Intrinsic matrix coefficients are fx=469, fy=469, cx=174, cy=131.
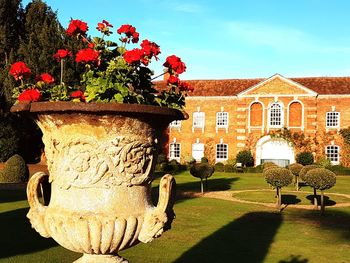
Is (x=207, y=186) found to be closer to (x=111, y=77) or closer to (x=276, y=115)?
(x=276, y=115)

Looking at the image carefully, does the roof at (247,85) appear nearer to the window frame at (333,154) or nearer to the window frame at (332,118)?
the window frame at (332,118)

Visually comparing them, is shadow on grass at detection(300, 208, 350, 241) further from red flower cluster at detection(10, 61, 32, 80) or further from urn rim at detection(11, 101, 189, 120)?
red flower cluster at detection(10, 61, 32, 80)

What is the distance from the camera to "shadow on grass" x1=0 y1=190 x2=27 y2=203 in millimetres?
16469

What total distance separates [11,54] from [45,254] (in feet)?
72.7

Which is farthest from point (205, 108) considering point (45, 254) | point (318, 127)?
point (45, 254)

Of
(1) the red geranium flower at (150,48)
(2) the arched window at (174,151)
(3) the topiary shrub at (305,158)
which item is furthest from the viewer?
(2) the arched window at (174,151)

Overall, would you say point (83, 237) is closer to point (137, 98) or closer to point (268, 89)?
point (137, 98)

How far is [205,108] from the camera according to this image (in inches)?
1532

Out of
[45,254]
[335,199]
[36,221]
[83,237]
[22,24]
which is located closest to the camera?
[83,237]

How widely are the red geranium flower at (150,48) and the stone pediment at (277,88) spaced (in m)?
33.6

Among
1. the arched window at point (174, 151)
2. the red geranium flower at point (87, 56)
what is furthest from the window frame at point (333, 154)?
the red geranium flower at point (87, 56)

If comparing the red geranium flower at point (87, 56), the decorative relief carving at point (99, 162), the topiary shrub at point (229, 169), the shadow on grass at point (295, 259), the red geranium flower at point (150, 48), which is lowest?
the shadow on grass at point (295, 259)

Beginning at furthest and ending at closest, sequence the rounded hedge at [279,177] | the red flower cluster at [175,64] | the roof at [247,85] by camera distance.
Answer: the roof at [247,85] < the rounded hedge at [279,177] < the red flower cluster at [175,64]

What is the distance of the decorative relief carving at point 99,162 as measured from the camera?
373 cm
